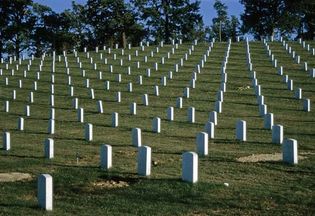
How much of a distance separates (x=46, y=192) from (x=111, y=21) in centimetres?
6263

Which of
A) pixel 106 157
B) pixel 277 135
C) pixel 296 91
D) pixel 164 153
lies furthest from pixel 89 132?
pixel 296 91

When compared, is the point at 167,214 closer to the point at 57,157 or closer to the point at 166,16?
the point at 57,157

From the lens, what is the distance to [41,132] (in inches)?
681

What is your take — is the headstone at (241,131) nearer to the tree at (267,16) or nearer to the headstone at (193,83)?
the headstone at (193,83)

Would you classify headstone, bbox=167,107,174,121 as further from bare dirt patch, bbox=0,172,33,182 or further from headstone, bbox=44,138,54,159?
bare dirt patch, bbox=0,172,33,182

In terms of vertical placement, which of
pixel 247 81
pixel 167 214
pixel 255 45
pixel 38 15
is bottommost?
pixel 167 214

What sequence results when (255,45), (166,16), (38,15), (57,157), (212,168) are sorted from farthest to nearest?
(166,16) → (38,15) → (255,45) → (57,157) → (212,168)

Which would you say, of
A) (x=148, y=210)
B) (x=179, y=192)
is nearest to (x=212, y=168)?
(x=179, y=192)

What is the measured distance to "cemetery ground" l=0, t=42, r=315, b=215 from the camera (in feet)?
27.6

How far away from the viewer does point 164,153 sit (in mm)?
12789

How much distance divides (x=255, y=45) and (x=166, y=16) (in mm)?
31150

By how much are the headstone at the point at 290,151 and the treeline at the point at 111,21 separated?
5732 cm

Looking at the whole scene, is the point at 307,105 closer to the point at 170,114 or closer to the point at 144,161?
the point at 170,114

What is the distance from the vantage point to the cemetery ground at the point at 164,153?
840 centimetres
